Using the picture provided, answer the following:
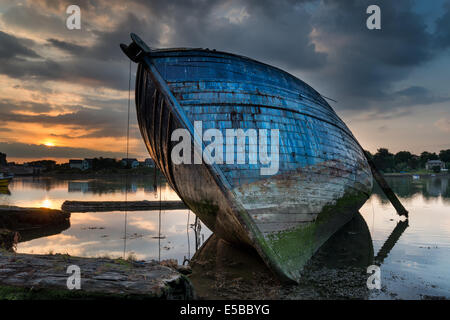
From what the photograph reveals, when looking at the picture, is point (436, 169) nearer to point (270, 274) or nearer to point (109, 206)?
point (109, 206)

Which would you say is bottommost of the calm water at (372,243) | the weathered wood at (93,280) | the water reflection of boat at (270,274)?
the calm water at (372,243)

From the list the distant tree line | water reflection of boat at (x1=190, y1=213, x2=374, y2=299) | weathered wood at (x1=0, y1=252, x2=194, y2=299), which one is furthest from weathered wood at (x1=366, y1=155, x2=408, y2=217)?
the distant tree line

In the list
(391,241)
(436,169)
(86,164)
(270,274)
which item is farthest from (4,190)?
(436,169)

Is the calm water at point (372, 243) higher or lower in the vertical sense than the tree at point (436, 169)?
lower

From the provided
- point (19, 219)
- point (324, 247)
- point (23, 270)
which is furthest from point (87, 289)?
point (19, 219)

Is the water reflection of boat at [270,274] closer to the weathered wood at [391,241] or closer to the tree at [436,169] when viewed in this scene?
the weathered wood at [391,241]

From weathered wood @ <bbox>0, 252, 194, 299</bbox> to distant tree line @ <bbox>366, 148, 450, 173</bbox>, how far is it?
88.3 meters

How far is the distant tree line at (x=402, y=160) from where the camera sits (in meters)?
84.3

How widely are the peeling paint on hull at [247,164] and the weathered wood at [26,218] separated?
8924 millimetres

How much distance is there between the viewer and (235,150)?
5.62 m

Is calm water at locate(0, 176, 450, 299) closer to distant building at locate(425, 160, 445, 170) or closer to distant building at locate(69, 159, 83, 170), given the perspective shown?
distant building at locate(425, 160, 445, 170)

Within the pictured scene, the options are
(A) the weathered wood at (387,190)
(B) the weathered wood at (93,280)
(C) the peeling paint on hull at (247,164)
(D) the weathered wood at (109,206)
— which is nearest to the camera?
(B) the weathered wood at (93,280)

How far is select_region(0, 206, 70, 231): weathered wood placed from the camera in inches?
480

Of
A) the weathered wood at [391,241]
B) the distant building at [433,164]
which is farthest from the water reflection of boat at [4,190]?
the distant building at [433,164]
